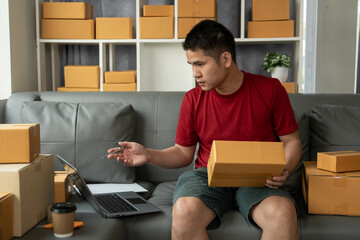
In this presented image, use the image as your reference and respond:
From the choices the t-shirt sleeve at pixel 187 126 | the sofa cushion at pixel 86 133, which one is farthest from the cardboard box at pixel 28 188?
the t-shirt sleeve at pixel 187 126

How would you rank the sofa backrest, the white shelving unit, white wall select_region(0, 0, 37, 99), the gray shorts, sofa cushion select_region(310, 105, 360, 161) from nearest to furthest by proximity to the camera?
the gray shorts, sofa cushion select_region(310, 105, 360, 161), the sofa backrest, white wall select_region(0, 0, 37, 99), the white shelving unit

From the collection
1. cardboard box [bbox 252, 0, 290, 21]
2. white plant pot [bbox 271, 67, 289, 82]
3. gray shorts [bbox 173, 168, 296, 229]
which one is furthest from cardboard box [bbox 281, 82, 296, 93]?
gray shorts [bbox 173, 168, 296, 229]

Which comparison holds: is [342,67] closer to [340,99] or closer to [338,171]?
[340,99]

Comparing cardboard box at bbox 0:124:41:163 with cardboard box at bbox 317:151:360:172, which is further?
cardboard box at bbox 317:151:360:172

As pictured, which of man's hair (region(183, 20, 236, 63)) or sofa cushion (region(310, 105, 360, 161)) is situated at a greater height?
man's hair (region(183, 20, 236, 63))

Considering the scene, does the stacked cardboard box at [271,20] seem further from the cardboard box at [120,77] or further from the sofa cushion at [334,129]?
the sofa cushion at [334,129]

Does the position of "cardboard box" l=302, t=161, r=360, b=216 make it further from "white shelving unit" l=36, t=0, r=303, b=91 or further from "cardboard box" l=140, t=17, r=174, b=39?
"cardboard box" l=140, t=17, r=174, b=39

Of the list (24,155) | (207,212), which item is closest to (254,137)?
(207,212)

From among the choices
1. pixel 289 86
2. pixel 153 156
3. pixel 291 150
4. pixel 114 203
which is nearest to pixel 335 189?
pixel 291 150

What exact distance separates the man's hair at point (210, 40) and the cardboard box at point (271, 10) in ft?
4.20

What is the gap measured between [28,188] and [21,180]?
6cm

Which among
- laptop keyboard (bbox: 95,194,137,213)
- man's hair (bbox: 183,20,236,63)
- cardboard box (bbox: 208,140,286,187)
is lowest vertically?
laptop keyboard (bbox: 95,194,137,213)

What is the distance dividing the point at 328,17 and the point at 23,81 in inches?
93.0

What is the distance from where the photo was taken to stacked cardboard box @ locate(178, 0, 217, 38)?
112 inches
